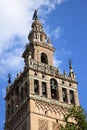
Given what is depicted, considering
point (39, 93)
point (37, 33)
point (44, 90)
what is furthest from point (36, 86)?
point (37, 33)

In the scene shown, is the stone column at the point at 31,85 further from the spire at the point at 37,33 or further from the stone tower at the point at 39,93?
the spire at the point at 37,33

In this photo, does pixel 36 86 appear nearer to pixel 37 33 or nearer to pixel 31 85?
pixel 31 85

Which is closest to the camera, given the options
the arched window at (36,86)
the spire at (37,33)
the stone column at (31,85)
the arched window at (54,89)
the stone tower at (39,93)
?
the stone tower at (39,93)

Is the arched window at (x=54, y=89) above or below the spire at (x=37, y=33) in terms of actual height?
below

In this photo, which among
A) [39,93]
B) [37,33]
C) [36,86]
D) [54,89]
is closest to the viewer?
[39,93]

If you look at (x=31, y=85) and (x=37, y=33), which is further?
(x=37, y=33)

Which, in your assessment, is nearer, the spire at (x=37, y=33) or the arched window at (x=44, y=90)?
the arched window at (x=44, y=90)

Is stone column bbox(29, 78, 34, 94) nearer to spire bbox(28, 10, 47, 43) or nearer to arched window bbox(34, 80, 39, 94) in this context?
arched window bbox(34, 80, 39, 94)

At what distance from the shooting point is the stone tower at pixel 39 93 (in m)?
42.0

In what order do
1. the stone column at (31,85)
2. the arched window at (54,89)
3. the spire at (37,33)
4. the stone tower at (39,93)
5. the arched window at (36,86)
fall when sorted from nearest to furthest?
the stone tower at (39,93) → the stone column at (31,85) → the arched window at (36,86) → the arched window at (54,89) → the spire at (37,33)

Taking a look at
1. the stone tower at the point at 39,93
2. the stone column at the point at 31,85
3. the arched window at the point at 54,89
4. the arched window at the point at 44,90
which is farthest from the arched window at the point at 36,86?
the arched window at the point at 54,89

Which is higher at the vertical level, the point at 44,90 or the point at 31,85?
the point at 31,85

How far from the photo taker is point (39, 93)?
145 feet

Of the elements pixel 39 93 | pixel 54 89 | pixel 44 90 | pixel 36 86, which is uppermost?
pixel 36 86
